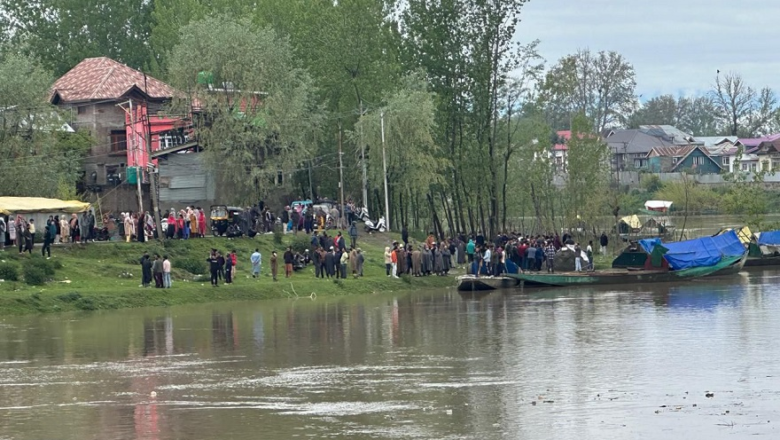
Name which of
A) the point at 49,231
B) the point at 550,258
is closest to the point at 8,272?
the point at 49,231

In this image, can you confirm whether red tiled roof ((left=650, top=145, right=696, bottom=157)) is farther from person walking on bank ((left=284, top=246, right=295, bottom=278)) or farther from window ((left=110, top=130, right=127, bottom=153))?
person walking on bank ((left=284, top=246, right=295, bottom=278))

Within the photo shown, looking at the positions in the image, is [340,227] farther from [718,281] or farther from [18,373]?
[18,373]

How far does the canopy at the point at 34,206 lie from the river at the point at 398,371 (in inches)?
320

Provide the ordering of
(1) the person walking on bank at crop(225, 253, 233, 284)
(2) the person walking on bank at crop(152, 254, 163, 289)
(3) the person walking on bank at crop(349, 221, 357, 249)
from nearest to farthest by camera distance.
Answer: (2) the person walking on bank at crop(152, 254, 163, 289)
(1) the person walking on bank at crop(225, 253, 233, 284)
(3) the person walking on bank at crop(349, 221, 357, 249)

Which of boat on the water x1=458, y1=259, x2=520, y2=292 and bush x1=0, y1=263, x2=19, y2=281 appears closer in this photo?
bush x1=0, y1=263, x2=19, y2=281

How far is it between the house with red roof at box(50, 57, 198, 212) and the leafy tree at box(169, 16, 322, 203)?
3102mm

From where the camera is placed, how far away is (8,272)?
160 ft

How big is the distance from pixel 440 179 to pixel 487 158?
3021 millimetres

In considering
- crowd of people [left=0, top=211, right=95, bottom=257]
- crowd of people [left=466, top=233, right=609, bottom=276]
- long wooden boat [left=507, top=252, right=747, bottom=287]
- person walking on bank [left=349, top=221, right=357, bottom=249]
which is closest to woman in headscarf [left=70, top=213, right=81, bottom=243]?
crowd of people [left=0, top=211, right=95, bottom=257]

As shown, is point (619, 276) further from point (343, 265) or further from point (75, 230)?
point (75, 230)

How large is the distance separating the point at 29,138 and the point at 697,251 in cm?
3320

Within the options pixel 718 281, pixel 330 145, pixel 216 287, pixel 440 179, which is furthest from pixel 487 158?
pixel 216 287

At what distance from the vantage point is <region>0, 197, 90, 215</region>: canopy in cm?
5222

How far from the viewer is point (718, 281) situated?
61.6m
